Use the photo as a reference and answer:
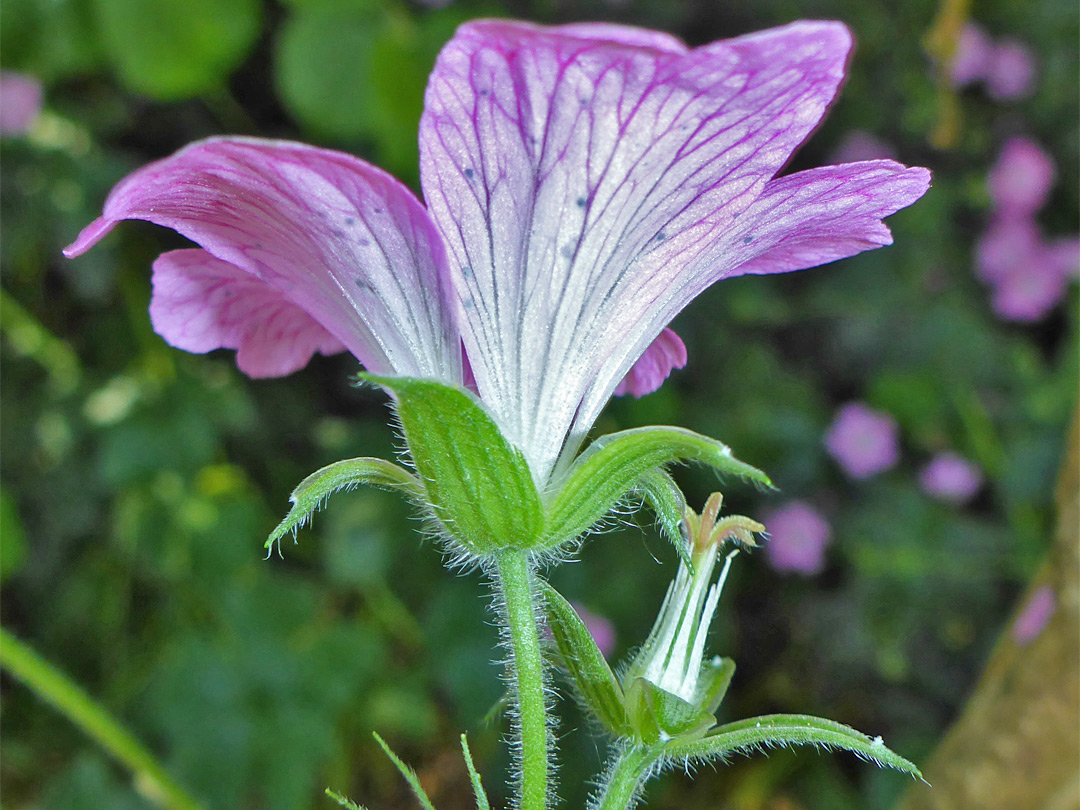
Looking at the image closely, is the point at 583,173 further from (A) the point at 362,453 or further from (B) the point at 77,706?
(A) the point at 362,453

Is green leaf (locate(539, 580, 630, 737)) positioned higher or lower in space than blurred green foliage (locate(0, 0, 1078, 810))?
higher

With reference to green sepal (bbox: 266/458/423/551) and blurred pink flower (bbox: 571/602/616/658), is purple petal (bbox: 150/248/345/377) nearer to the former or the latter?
green sepal (bbox: 266/458/423/551)

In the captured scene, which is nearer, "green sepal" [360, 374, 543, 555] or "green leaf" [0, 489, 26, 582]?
"green sepal" [360, 374, 543, 555]

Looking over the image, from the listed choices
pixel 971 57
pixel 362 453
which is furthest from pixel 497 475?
pixel 971 57

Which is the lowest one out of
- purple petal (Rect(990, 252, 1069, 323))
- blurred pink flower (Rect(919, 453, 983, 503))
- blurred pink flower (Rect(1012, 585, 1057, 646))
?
blurred pink flower (Rect(919, 453, 983, 503))

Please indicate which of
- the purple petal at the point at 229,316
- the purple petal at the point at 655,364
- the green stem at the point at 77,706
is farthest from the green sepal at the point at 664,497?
the green stem at the point at 77,706

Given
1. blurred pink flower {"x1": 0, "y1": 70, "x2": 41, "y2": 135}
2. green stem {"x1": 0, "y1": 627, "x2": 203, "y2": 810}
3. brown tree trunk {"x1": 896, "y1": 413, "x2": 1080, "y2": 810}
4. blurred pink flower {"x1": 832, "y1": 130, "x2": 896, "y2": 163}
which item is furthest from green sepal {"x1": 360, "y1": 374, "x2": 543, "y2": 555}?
blurred pink flower {"x1": 832, "y1": 130, "x2": 896, "y2": 163}

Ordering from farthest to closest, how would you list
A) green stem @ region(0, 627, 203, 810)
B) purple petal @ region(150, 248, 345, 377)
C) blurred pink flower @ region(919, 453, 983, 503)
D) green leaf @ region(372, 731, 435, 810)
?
blurred pink flower @ region(919, 453, 983, 503), green stem @ region(0, 627, 203, 810), purple petal @ region(150, 248, 345, 377), green leaf @ region(372, 731, 435, 810)

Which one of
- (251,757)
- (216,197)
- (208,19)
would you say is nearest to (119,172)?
(208,19)
